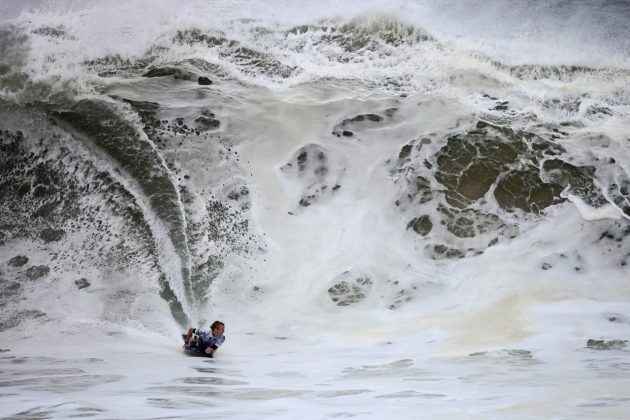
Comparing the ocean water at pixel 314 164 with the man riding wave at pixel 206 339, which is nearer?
the man riding wave at pixel 206 339

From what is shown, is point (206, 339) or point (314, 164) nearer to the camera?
point (206, 339)

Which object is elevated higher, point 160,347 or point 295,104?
point 295,104

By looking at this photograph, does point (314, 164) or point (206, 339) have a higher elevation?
point (314, 164)

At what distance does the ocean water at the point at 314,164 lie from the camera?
26.5ft

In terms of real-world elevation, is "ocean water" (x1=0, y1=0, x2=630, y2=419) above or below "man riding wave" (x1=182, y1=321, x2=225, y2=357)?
above

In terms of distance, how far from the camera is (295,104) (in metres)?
8.84

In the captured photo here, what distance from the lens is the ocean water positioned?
26.5 feet

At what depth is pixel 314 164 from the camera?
8867mm

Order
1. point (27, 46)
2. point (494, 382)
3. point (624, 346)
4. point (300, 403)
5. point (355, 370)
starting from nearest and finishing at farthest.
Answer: point (300, 403) < point (494, 382) < point (355, 370) < point (624, 346) < point (27, 46)

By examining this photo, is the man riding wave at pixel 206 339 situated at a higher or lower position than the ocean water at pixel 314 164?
lower

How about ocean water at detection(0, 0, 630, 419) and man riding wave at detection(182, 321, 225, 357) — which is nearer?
man riding wave at detection(182, 321, 225, 357)

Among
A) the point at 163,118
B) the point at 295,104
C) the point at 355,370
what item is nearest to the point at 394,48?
the point at 295,104

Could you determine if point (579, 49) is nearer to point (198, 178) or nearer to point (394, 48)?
point (394, 48)

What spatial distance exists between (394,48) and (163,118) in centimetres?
289
